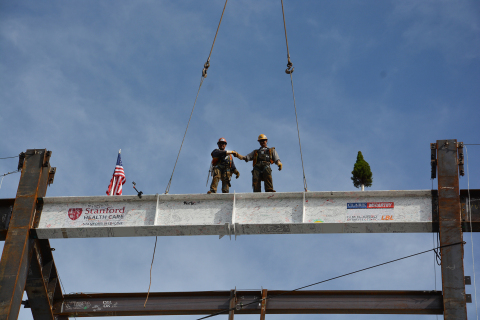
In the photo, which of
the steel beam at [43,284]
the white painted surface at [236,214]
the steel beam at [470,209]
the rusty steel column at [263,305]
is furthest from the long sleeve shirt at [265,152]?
the steel beam at [43,284]

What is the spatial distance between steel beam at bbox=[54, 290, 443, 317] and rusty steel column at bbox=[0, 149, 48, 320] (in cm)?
229

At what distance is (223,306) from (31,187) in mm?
5614

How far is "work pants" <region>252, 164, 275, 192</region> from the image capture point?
54.1 ft

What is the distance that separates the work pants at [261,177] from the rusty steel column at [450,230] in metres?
4.36

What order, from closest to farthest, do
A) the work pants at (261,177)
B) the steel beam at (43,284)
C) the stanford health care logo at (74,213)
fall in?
the stanford health care logo at (74,213) → the steel beam at (43,284) → the work pants at (261,177)

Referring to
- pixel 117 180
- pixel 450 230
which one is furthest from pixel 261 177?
pixel 117 180

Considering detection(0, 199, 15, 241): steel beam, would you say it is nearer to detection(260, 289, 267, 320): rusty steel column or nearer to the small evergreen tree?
detection(260, 289, 267, 320): rusty steel column

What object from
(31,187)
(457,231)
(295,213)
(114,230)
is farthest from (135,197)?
(457,231)

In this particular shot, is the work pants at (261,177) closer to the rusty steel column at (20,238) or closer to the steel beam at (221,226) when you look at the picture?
the steel beam at (221,226)

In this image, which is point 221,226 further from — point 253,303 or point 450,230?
point 450,230

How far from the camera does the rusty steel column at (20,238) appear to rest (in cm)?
1423


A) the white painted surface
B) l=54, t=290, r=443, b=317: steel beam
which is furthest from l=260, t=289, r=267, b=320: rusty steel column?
the white painted surface

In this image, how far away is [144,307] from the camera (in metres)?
16.0

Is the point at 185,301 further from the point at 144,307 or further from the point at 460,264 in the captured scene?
the point at 460,264
